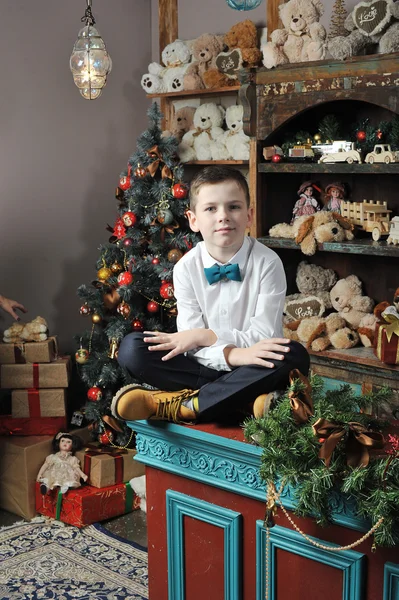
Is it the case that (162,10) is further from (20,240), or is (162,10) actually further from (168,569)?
(168,569)

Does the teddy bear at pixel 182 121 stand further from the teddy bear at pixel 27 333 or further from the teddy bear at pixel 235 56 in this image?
the teddy bear at pixel 27 333

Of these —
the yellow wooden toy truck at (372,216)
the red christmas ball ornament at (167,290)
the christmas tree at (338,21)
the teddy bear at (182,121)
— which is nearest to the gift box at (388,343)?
the yellow wooden toy truck at (372,216)

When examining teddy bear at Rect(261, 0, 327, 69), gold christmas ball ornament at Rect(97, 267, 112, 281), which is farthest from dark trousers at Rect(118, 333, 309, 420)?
teddy bear at Rect(261, 0, 327, 69)

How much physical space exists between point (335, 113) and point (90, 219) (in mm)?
1455

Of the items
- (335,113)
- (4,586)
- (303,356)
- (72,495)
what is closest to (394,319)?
(335,113)

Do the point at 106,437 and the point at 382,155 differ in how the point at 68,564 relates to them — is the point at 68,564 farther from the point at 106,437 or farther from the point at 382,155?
the point at 382,155

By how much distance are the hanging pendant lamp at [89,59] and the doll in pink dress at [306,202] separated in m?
1.09

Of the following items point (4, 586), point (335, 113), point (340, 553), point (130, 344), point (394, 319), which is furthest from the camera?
point (335, 113)

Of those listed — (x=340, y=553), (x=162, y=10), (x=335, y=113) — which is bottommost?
(x=340, y=553)

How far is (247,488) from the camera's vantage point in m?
1.84

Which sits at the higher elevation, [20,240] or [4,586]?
[20,240]

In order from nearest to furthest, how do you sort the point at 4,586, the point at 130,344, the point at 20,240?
the point at 130,344
the point at 4,586
the point at 20,240

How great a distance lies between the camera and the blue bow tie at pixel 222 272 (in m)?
2.07

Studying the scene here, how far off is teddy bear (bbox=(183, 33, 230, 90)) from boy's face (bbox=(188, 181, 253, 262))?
212 centimetres
